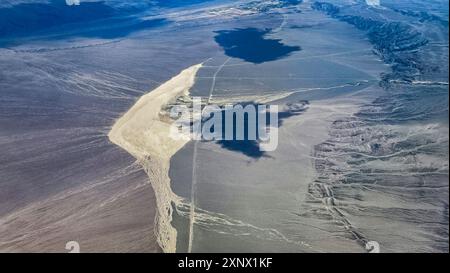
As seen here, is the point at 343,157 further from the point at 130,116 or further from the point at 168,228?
the point at 130,116

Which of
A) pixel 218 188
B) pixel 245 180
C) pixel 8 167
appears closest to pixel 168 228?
pixel 218 188

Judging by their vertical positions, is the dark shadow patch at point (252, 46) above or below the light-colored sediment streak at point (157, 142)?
above

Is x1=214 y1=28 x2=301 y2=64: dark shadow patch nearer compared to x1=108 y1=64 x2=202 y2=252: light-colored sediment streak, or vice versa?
x1=108 y1=64 x2=202 y2=252: light-colored sediment streak

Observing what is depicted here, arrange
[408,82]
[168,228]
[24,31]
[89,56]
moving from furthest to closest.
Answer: [24,31] → [89,56] → [408,82] → [168,228]

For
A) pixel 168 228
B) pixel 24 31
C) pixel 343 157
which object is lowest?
pixel 168 228
